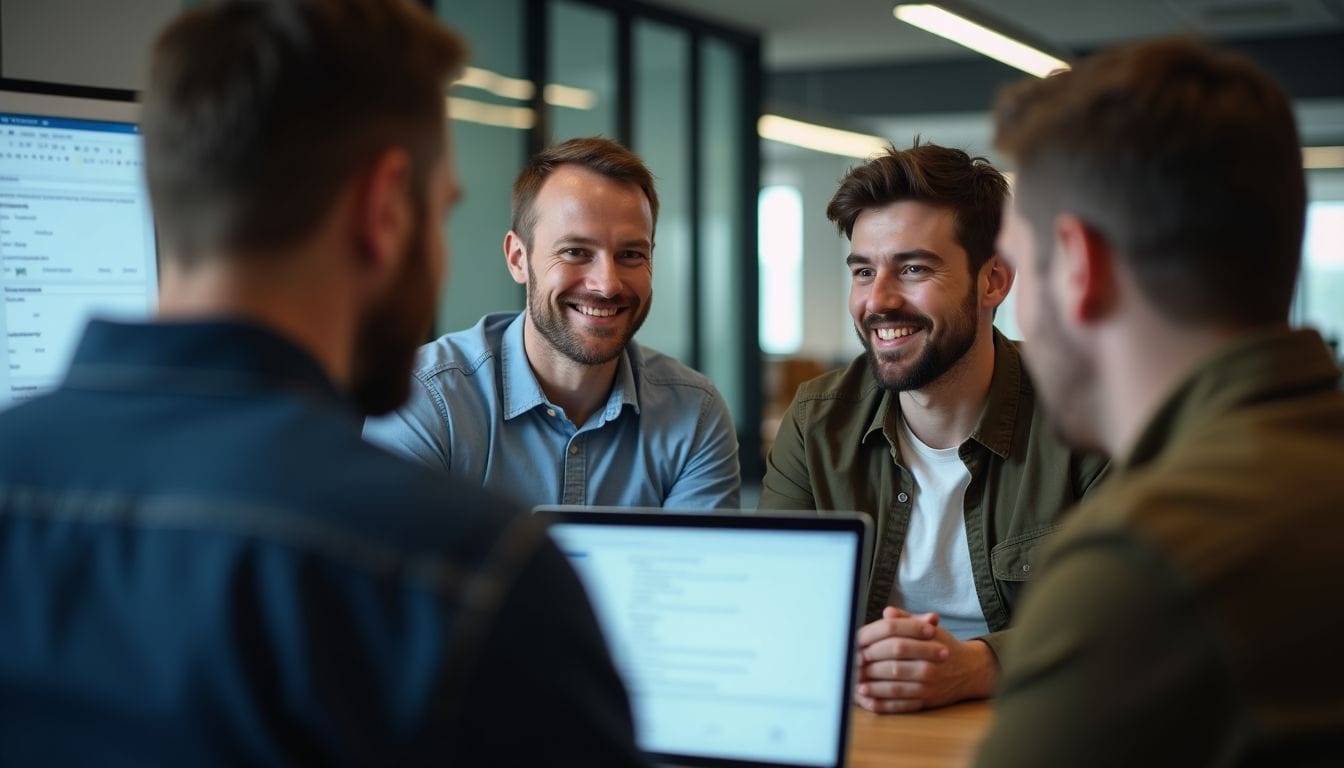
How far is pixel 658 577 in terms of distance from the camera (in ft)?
4.83

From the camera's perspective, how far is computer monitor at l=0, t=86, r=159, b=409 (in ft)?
6.20

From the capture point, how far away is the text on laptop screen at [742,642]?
4.70 ft

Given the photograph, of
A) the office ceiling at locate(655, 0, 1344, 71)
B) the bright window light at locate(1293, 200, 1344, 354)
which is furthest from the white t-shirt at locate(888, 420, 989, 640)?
the bright window light at locate(1293, 200, 1344, 354)

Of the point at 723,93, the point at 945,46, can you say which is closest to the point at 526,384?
the point at 723,93

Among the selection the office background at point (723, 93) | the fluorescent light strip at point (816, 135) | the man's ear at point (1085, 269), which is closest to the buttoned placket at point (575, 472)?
the man's ear at point (1085, 269)

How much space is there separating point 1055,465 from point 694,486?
2.13 ft

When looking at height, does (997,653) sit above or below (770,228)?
below

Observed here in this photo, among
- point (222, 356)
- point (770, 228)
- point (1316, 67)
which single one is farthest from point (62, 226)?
point (770, 228)

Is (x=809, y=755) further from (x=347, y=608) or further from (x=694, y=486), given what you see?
(x=694, y=486)

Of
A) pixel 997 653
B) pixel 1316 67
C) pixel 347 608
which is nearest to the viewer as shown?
pixel 347 608

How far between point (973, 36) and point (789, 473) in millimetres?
3570

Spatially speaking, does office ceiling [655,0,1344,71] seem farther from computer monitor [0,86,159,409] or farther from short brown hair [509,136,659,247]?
computer monitor [0,86,159,409]

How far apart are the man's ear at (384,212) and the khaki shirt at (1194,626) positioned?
548 millimetres

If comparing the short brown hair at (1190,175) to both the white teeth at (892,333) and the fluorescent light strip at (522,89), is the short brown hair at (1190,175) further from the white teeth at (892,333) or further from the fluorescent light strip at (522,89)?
the fluorescent light strip at (522,89)
